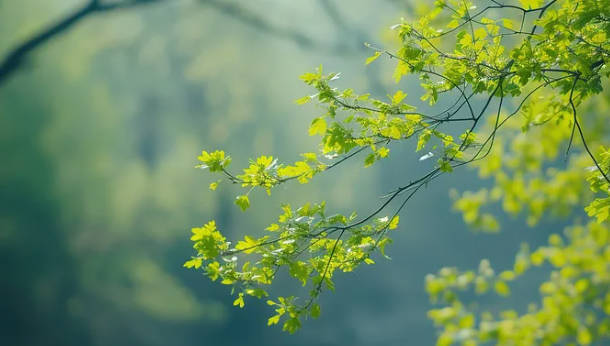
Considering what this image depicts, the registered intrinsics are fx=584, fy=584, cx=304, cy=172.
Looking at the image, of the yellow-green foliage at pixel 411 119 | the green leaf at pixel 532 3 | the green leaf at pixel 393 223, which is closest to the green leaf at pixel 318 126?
the yellow-green foliage at pixel 411 119

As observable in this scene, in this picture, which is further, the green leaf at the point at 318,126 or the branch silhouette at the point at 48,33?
the branch silhouette at the point at 48,33

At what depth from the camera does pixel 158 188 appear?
20.0 feet

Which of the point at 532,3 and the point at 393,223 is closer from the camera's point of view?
the point at 532,3

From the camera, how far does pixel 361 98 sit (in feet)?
5.69

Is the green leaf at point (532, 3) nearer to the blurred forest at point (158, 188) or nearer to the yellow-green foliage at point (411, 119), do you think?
the yellow-green foliage at point (411, 119)

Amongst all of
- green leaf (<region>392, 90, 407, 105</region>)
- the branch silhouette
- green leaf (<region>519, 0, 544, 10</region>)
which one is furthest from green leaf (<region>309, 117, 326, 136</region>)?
the branch silhouette

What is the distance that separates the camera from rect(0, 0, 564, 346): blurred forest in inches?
237

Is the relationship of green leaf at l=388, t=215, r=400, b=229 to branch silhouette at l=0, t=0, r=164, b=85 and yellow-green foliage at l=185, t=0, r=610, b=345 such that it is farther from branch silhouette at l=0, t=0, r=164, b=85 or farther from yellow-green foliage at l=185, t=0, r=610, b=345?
branch silhouette at l=0, t=0, r=164, b=85

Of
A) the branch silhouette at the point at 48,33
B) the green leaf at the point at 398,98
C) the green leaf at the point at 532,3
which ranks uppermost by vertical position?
the branch silhouette at the point at 48,33

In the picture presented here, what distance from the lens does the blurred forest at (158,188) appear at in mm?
6020

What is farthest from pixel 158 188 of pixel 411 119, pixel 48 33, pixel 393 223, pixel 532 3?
pixel 532 3

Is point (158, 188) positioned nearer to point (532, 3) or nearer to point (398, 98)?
point (398, 98)

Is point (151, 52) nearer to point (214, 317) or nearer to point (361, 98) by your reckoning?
point (214, 317)

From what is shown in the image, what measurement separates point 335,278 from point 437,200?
1368mm
